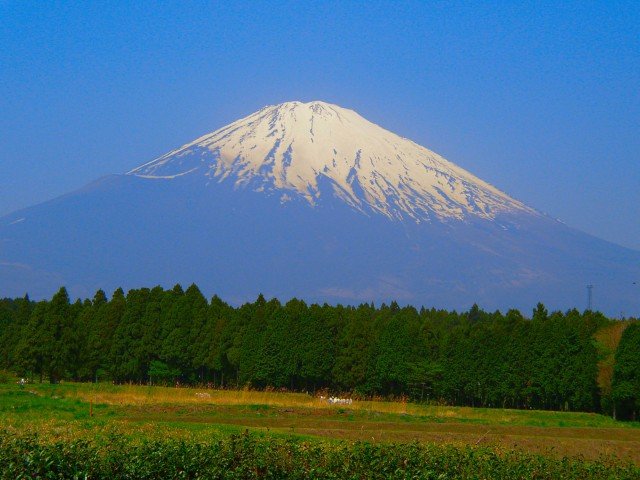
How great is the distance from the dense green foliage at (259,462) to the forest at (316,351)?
39.5 metres

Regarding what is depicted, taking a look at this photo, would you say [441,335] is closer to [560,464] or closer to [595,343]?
[595,343]

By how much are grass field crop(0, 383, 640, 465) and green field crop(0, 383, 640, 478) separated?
0.05 m

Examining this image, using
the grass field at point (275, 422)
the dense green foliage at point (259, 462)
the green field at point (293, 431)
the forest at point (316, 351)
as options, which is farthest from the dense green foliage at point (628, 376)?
the dense green foliage at point (259, 462)

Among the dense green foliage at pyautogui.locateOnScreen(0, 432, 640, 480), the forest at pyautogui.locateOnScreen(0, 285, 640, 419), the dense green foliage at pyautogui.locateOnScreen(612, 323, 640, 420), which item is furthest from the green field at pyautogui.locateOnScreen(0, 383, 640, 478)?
the forest at pyautogui.locateOnScreen(0, 285, 640, 419)

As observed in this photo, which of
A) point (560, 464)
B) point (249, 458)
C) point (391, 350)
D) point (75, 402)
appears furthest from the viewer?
point (391, 350)

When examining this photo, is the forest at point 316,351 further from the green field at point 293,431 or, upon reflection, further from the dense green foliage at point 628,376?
the green field at point 293,431

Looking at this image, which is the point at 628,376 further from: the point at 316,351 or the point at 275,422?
the point at 275,422

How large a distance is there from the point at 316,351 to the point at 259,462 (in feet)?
168

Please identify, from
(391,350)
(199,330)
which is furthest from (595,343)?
(199,330)

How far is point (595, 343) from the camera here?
6197 cm

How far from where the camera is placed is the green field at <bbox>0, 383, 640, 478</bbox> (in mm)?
17484

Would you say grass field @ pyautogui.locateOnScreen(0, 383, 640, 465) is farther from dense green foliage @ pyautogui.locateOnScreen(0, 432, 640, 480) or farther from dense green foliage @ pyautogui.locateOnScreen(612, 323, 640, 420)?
dense green foliage @ pyautogui.locateOnScreen(612, 323, 640, 420)

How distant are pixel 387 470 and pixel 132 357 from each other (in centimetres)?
5617

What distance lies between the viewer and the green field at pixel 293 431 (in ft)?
57.4
